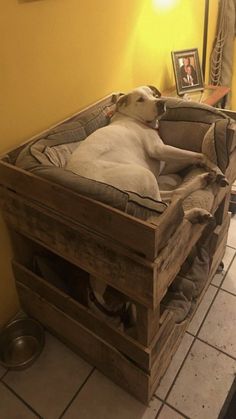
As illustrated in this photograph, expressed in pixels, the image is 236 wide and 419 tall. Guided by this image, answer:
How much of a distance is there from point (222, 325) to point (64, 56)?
1396 mm

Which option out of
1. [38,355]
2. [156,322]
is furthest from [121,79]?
[38,355]

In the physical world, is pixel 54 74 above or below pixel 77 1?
below

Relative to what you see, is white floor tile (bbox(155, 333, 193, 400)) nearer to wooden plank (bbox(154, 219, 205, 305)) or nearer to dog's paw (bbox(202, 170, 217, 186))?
wooden plank (bbox(154, 219, 205, 305))

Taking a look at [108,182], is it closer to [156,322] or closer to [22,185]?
[22,185]

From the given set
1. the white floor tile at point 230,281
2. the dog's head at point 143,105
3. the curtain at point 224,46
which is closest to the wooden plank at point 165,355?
the white floor tile at point 230,281

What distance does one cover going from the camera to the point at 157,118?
1.47m

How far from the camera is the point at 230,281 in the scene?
1849 mm

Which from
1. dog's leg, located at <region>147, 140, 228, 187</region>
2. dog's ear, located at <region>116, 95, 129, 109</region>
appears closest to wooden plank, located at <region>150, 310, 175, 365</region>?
dog's leg, located at <region>147, 140, 228, 187</region>

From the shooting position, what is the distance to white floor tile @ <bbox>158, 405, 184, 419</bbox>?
1.33 meters

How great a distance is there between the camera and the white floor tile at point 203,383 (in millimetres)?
1352

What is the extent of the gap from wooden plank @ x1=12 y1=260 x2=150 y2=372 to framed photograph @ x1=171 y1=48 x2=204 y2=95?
1.38 meters

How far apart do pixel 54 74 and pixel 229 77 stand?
187 cm

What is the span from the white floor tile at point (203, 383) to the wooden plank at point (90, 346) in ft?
0.54

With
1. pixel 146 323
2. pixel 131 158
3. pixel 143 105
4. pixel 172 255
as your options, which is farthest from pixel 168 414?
pixel 143 105
